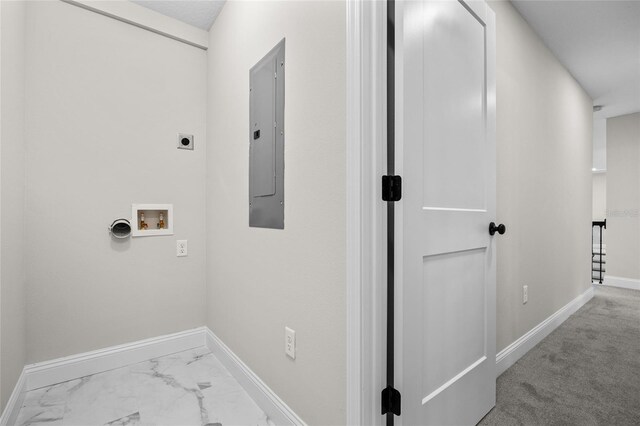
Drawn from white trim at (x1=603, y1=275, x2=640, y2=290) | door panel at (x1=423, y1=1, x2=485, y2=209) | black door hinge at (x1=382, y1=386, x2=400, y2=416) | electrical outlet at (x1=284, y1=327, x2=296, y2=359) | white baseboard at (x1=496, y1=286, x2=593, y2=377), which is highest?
door panel at (x1=423, y1=1, x2=485, y2=209)

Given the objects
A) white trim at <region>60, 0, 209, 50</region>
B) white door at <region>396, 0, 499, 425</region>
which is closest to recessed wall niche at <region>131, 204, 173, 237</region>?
white trim at <region>60, 0, 209, 50</region>

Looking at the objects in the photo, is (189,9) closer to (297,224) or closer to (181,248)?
(181,248)

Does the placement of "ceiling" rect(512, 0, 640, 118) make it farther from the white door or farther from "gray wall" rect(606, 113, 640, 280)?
the white door

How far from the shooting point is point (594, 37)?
245 centimetres

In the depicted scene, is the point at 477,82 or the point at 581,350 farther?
the point at 581,350

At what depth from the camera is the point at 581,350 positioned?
2.17 metres

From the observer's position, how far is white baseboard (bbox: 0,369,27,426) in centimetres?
136

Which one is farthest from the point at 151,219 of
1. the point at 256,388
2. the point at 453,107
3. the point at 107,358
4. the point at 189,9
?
the point at 453,107

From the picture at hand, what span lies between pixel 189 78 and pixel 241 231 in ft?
4.46

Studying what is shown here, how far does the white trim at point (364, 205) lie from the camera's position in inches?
38.9

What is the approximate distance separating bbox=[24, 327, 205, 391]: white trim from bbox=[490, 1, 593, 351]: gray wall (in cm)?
217

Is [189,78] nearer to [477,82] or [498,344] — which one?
[477,82]

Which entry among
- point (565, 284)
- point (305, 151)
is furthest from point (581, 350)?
point (305, 151)

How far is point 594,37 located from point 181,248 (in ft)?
12.2
